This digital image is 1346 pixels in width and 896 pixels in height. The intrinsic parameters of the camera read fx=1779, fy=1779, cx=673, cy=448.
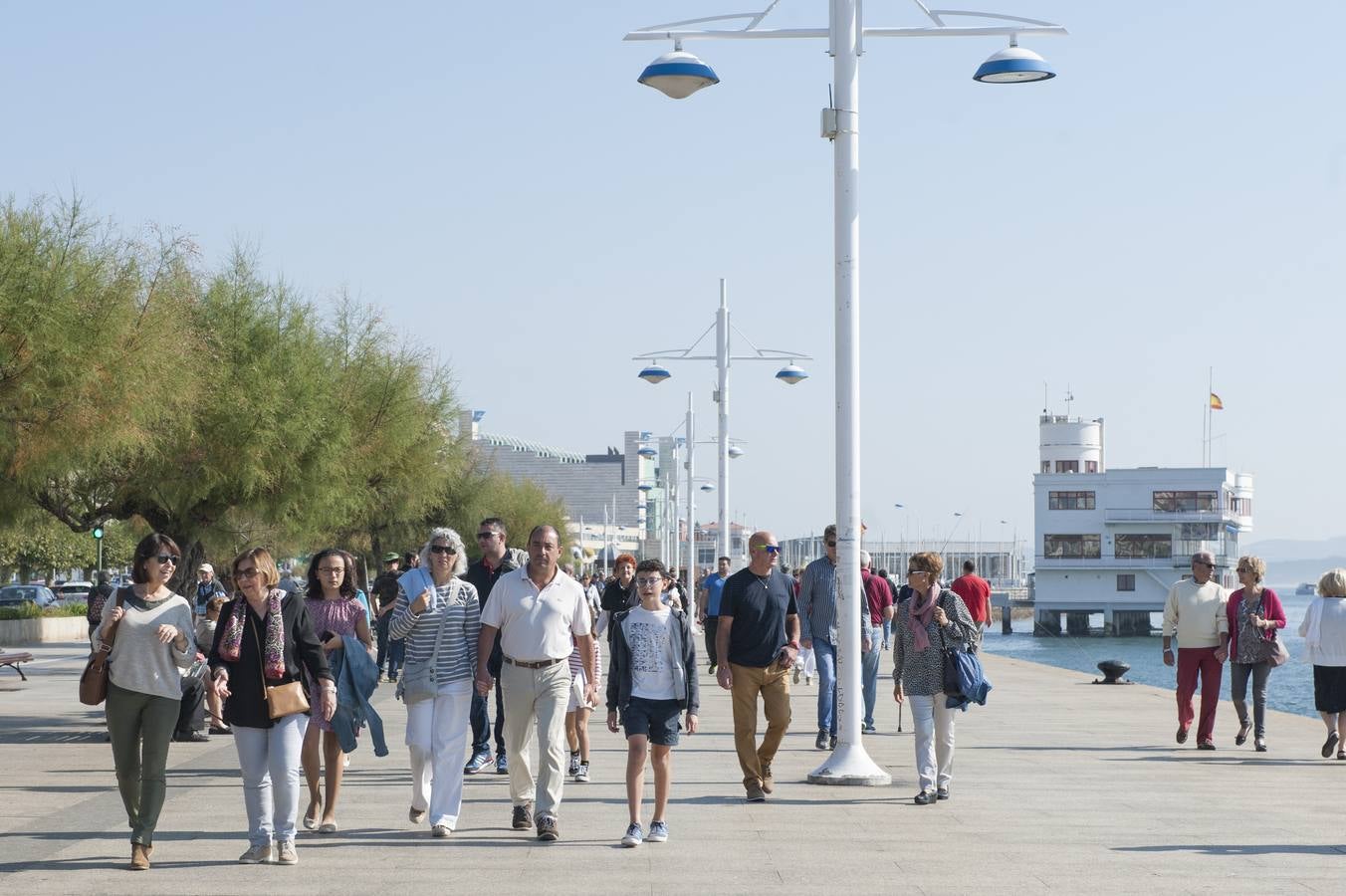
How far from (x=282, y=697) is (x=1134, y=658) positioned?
82419mm

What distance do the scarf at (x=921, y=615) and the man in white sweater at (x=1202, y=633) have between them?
5.02 metres

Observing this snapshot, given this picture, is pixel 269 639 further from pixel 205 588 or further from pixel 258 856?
pixel 205 588

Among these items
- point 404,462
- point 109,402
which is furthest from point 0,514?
point 404,462

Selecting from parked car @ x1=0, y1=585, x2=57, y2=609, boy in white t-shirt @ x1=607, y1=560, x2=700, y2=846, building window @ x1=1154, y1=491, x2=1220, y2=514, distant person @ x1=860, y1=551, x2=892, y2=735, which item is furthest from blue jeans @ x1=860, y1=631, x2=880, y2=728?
building window @ x1=1154, y1=491, x2=1220, y2=514

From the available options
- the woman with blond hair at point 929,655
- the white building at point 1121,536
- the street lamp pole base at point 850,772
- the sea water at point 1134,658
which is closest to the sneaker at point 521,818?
the woman with blond hair at point 929,655

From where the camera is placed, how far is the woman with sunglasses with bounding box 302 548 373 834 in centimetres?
1066

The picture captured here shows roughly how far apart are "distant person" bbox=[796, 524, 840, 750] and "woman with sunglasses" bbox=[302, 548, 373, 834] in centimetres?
510

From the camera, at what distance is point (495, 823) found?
36.2 feet

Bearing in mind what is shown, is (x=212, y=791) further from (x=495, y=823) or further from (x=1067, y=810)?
(x=1067, y=810)

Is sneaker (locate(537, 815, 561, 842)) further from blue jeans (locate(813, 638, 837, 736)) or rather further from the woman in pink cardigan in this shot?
the woman in pink cardigan

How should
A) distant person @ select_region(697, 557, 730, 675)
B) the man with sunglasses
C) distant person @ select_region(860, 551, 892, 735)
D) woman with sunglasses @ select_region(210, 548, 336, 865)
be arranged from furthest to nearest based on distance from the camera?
distant person @ select_region(697, 557, 730, 675), distant person @ select_region(860, 551, 892, 735), the man with sunglasses, woman with sunglasses @ select_region(210, 548, 336, 865)

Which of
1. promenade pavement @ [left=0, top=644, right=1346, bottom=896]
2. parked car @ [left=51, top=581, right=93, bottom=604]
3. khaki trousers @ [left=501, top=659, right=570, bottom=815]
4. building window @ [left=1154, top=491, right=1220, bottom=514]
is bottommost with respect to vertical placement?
promenade pavement @ [left=0, top=644, right=1346, bottom=896]

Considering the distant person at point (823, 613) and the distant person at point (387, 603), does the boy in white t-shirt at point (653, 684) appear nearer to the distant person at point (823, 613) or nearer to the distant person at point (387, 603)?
the distant person at point (823, 613)

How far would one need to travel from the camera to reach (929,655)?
12.1 metres
